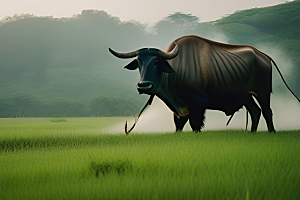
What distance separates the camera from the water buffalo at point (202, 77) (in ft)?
22.0

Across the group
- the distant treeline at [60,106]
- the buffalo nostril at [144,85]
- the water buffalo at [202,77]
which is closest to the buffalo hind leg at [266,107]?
the water buffalo at [202,77]

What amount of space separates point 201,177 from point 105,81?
1465 inches

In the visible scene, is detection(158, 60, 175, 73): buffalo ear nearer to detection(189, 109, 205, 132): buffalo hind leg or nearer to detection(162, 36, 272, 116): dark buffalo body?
detection(162, 36, 272, 116): dark buffalo body

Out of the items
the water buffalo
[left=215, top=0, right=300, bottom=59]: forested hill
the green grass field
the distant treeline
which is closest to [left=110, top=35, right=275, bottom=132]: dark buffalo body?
the water buffalo

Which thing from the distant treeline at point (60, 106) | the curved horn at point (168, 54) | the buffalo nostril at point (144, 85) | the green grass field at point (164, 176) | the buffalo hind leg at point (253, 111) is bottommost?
the distant treeline at point (60, 106)

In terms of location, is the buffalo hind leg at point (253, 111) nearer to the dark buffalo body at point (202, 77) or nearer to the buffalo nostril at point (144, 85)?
the dark buffalo body at point (202, 77)

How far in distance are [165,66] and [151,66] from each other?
1.36 ft

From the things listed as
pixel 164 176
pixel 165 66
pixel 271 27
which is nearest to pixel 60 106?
pixel 271 27

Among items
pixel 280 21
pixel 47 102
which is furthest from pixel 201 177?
pixel 47 102

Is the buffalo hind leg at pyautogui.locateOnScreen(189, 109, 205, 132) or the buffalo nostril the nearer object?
the buffalo nostril

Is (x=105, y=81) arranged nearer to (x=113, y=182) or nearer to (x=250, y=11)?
(x=250, y=11)

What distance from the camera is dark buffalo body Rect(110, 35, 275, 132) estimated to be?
265 inches

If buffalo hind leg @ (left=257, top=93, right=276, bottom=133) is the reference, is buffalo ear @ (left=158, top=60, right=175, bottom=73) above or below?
above

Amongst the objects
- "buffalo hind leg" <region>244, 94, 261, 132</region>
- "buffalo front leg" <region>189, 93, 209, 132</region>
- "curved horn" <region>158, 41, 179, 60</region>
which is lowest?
"buffalo hind leg" <region>244, 94, 261, 132</region>
